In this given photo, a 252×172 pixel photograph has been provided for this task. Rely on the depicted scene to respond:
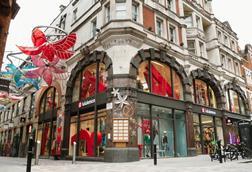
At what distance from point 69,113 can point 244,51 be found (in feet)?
91.2

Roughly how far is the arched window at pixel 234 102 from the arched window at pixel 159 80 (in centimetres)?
900

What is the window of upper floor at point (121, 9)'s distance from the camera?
17500 mm

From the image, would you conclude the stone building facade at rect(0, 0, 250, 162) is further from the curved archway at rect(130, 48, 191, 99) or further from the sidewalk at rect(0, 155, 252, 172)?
the sidewalk at rect(0, 155, 252, 172)

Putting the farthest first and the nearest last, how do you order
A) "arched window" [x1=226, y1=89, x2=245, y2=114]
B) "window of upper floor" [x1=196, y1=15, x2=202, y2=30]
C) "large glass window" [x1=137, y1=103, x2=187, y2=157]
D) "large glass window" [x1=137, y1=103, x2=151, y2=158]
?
"arched window" [x1=226, y1=89, x2=245, y2=114]
"window of upper floor" [x1=196, y1=15, x2=202, y2=30]
"large glass window" [x1=137, y1=103, x2=187, y2=157]
"large glass window" [x1=137, y1=103, x2=151, y2=158]

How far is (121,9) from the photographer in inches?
698

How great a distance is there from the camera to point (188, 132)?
18656 mm

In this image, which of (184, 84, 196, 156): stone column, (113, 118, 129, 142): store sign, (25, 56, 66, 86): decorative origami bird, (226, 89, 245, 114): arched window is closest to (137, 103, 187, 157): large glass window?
(184, 84, 196, 156): stone column

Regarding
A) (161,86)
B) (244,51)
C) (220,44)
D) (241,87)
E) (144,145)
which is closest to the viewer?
(144,145)

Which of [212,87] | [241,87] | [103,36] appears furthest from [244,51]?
[103,36]

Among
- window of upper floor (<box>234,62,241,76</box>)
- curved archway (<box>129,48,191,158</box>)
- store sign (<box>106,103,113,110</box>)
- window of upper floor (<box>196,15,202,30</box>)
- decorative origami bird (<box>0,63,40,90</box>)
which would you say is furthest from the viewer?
window of upper floor (<box>234,62,241,76</box>)

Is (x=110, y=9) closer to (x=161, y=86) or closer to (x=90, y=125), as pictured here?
(x=161, y=86)

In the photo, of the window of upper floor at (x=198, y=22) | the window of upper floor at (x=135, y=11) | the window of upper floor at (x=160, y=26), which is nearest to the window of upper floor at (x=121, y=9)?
the window of upper floor at (x=135, y=11)

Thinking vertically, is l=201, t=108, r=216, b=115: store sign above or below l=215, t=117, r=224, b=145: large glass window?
above

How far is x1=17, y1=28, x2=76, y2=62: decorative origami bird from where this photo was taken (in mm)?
17125
